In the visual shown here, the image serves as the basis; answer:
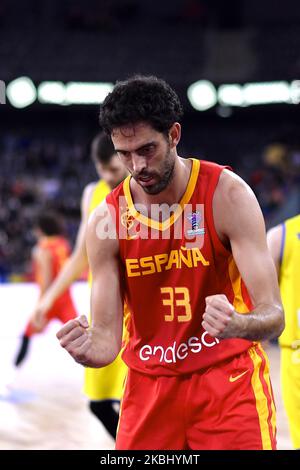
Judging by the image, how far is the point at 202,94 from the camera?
770 inches

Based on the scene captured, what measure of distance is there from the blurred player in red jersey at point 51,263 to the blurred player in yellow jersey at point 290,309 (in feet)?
15.8

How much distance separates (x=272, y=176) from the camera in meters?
18.9

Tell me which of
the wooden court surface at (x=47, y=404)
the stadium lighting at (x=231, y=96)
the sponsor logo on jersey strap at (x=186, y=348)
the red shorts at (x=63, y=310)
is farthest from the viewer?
the stadium lighting at (x=231, y=96)

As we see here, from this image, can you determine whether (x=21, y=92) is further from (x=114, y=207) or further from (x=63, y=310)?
(x=114, y=207)

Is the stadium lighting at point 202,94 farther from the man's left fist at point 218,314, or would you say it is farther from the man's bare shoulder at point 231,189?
the man's left fist at point 218,314

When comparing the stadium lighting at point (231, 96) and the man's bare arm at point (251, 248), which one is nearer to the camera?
the man's bare arm at point (251, 248)

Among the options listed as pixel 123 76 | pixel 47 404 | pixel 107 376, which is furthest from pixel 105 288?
pixel 123 76

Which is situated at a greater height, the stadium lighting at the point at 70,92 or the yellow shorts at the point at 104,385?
the stadium lighting at the point at 70,92

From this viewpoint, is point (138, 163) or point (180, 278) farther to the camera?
point (180, 278)

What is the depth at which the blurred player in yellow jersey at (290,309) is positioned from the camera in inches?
142

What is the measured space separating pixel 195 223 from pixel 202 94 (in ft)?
56.5

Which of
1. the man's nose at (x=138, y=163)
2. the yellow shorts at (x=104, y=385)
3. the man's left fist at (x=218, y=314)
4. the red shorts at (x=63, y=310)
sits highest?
the man's nose at (x=138, y=163)

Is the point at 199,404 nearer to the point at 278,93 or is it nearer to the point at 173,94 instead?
the point at 173,94

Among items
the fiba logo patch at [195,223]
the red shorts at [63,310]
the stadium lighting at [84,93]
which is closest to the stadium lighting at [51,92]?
the stadium lighting at [84,93]
